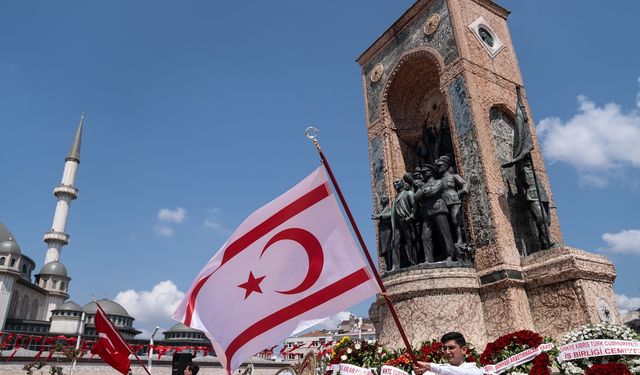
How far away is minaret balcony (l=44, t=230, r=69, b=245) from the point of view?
2552 inches

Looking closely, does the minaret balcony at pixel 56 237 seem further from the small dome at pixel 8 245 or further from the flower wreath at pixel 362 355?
the flower wreath at pixel 362 355

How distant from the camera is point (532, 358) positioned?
6.17m

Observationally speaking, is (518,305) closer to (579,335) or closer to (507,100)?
(579,335)

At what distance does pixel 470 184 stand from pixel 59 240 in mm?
70448

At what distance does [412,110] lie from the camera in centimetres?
1468

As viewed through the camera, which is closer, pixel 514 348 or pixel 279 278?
pixel 279 278

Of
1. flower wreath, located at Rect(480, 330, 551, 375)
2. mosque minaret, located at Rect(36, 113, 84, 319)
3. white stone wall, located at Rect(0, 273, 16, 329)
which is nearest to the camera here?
flower wreath, located at Rect(480, 330, 551, 375)

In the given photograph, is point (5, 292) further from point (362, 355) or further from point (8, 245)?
point (362, 355)

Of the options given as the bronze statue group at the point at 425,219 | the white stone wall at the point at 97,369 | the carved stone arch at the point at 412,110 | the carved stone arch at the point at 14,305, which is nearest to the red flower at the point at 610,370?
Answer: the bronze statue group at the point at 425,219

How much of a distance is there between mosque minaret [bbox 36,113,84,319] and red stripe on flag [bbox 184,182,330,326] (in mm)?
69361

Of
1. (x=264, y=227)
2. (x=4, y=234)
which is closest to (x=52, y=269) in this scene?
(x=4, y=234)

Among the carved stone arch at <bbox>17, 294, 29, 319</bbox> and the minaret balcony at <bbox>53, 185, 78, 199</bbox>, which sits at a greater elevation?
the minaret balcony at <bbox>53, 185, 78, 199</bbox>

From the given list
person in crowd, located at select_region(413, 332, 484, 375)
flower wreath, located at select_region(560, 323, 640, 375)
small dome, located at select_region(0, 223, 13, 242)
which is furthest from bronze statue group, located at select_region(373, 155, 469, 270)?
small dome, located at select_region(0, 223, 13, 242)

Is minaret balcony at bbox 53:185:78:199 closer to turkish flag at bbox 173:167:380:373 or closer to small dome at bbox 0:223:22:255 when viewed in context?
small dome at bbox 0:223:22:255
